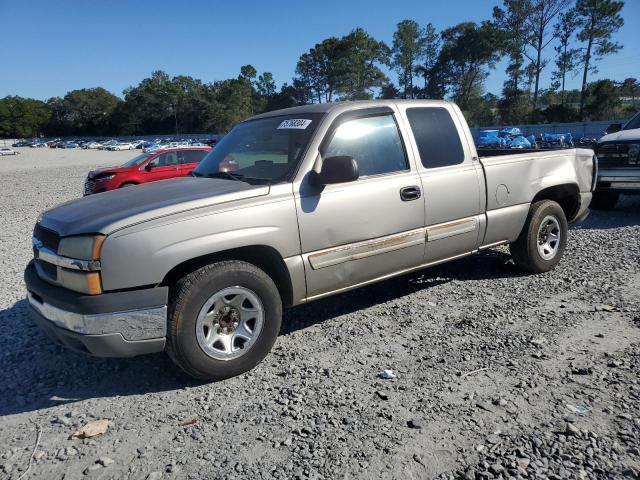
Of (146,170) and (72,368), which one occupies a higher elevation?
(146,170)

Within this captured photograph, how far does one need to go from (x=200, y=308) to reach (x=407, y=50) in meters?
83.4

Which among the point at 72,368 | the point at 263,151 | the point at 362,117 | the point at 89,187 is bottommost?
the point at 72,368

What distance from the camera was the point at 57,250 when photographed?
3207 millimetres

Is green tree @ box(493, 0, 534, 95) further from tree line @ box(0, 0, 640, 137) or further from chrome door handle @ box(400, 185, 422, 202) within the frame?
chrome door handle @ box(400, 185, 422, 202)

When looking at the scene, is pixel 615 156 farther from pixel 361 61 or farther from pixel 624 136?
pixel 361 61

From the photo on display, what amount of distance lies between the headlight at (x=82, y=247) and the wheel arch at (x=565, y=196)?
14.1ft

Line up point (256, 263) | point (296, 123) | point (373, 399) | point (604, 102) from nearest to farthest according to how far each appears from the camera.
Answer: point (373, 399)
point (256, 263)
point (296, 123)
point (604, 102)

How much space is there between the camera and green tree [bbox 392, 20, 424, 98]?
7706cm

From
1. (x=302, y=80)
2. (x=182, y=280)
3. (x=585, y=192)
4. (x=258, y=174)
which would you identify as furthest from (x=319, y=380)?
(x=302, y=80)

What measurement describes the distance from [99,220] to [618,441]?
322 cm

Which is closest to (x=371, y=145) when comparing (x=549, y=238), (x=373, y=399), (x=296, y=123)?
(x=296, y=123)

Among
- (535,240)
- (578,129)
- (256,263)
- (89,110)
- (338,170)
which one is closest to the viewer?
(338,170)

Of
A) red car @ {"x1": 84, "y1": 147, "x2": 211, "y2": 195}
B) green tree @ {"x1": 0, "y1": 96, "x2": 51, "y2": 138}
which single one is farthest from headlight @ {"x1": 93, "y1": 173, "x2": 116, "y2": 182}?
green tree @ {"x1": 0, "y1": 96, "x2": 51, "y2": 138}

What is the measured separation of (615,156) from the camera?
27.9ft
